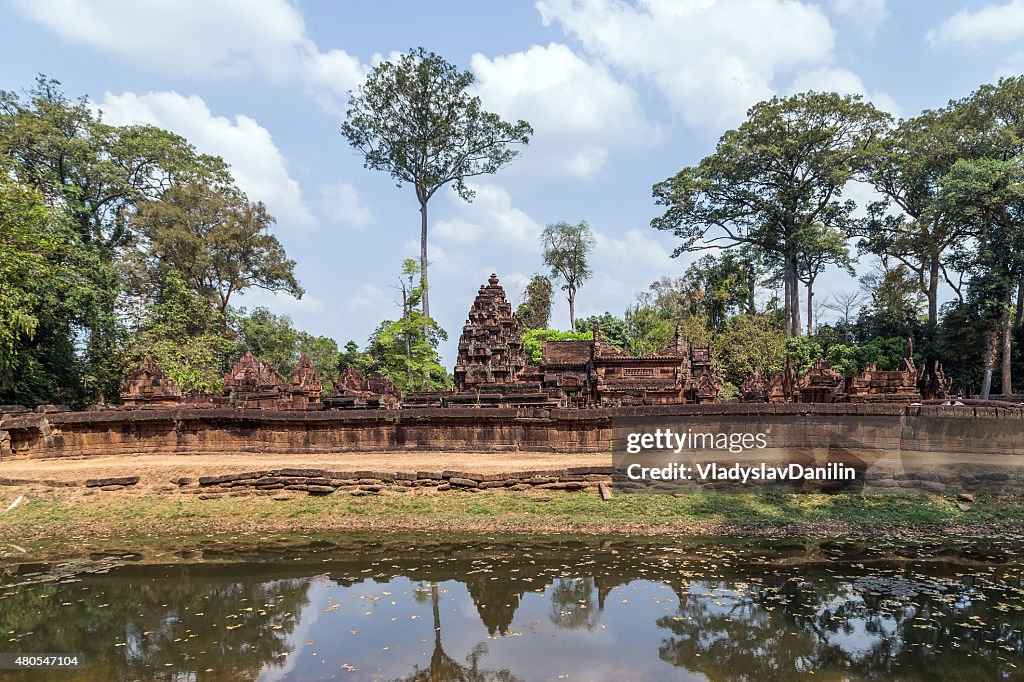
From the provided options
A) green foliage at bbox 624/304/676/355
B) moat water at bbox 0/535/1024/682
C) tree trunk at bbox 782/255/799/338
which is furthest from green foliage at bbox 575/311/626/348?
moat water at bbox 0/535/1024/682

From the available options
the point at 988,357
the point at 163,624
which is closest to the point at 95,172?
the point at 163,624

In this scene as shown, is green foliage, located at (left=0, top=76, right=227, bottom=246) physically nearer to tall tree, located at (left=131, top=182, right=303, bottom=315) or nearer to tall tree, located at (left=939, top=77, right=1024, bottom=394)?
tall tree, located at (left=131, top=182, right=303, bottom=315)

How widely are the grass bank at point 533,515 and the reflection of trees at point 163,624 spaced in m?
2.64

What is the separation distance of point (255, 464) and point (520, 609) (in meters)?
8.63

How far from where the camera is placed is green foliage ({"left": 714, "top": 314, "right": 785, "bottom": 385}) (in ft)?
119

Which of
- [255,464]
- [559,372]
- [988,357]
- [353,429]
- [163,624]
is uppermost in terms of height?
[988,357]

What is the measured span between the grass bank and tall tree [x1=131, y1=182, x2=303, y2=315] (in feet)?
77.4

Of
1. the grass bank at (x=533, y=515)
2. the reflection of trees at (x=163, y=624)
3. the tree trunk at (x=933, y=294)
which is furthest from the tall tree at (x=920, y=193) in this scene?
the reflection of trees at (x=163, y=624)

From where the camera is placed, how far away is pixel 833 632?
6488mm

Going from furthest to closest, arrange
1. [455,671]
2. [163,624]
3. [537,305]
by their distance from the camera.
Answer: [537,305], [163,624], [455,671]

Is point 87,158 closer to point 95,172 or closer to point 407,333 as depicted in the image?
point 95,172

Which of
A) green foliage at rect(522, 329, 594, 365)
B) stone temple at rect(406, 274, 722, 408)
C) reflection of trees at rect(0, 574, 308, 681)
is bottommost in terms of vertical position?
reflection of trees at rect(0, 574, 308, 681)

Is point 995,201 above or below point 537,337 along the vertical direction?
above

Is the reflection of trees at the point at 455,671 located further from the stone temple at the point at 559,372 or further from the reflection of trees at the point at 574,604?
the stone temple at the point at 559,372
